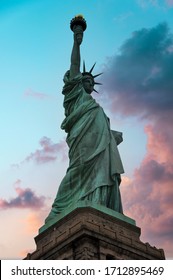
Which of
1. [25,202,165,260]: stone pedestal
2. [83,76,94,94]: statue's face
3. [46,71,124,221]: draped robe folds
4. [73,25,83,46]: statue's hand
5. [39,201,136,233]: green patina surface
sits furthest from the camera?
[73,25,83,46]: statue's hand

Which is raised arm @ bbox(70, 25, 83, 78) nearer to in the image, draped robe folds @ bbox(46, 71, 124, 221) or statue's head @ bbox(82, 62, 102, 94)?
statue's head @ bbox(82, 62, 102, 94)

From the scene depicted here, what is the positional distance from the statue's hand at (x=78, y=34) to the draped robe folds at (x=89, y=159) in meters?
5.16

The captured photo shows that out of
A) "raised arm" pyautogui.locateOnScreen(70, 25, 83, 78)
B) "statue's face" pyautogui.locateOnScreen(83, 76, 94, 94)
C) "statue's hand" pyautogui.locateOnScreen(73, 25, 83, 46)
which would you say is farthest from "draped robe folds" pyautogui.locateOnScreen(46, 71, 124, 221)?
"statue's hand" pyautogui.locateOnScreen(73, 25, 83, 46)

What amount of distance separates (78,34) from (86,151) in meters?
Result: 11.6

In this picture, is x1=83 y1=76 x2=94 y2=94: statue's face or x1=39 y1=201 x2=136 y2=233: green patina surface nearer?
x1=39 y1=201 x2=136 y2=233: green patina surface

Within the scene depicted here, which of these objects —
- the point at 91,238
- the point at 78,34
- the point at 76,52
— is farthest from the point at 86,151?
the point at 78,34

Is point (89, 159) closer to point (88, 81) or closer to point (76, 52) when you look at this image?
point (88, 81)

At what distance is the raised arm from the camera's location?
4153 cm

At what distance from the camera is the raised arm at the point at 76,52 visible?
41531mm

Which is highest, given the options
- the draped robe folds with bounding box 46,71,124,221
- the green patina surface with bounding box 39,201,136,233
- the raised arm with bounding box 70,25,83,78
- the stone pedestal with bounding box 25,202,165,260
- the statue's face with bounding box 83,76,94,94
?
the raised arm with bounding box 70,25,83,78

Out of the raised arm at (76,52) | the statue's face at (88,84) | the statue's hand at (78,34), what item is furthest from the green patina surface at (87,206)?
the statue's hand at (78,34)

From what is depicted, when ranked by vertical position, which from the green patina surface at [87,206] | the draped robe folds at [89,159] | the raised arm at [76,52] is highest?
the raised arm at [76,52]

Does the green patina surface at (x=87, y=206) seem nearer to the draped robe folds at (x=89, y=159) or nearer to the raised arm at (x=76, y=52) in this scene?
the draped robe folds at (x=89, y=159)
